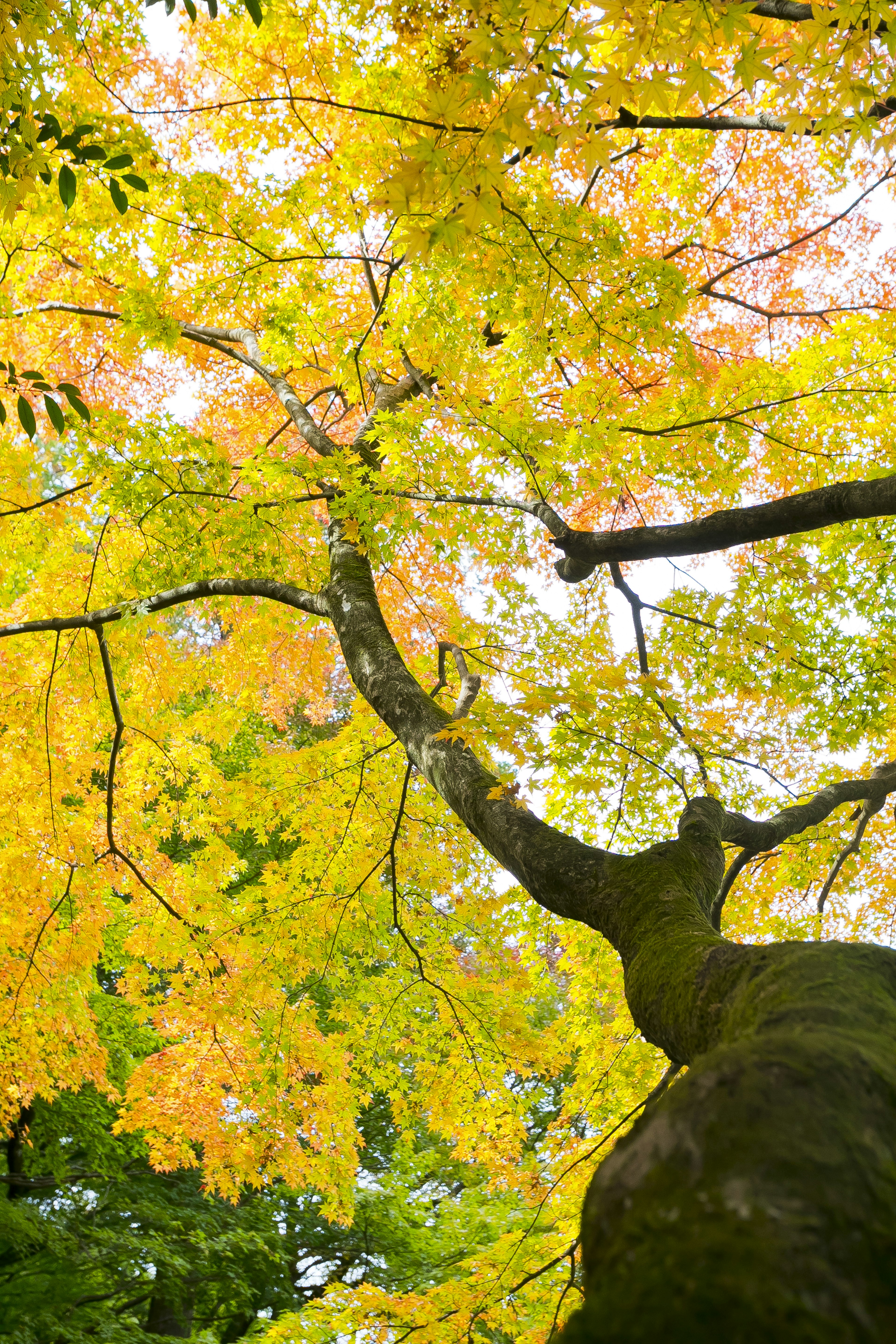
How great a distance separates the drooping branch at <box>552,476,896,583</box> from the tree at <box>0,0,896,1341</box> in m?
0.01

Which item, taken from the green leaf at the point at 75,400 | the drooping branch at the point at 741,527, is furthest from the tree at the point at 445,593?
the green leaf at the point at 75,400

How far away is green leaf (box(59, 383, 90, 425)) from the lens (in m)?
2.30

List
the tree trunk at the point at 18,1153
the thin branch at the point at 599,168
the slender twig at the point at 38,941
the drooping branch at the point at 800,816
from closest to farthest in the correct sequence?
1. the drooping branch at the point at 800,816
2. the thin branch at the point at 599,168
3. the slender twig at the point at 38,941
4. the tree trunk at the point at 18,1153

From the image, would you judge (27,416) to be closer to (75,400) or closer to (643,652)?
(75,400)

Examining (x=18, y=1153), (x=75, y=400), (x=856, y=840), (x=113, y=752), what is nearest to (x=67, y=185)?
(x=75, y=400)

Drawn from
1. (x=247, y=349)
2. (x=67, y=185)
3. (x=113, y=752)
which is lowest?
(x=67, y=185)

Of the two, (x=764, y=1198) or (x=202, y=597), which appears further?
(x=202, y=597)

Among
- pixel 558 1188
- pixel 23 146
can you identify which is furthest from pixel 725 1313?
pixel 558 1188

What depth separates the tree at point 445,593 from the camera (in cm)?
269

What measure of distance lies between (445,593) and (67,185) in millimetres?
5770

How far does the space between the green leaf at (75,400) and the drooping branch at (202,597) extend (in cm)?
215

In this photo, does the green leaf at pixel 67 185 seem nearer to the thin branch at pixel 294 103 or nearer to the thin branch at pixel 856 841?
the thin branch at pixel 294 103

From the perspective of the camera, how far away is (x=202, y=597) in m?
4.67

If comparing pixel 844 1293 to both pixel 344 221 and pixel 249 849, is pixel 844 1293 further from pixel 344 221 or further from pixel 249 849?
pixel 249 849
